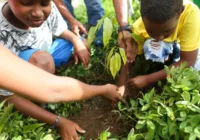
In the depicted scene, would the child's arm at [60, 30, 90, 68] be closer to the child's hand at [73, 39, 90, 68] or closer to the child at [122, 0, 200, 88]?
the child's hand at [73, 39, 90, 68]

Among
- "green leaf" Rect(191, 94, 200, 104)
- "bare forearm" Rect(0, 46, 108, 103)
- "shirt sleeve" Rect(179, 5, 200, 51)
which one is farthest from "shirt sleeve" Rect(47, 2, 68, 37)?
"green leaf" Rect(191, 94, 200, 104)

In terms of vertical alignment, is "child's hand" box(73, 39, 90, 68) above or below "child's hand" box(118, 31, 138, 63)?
below

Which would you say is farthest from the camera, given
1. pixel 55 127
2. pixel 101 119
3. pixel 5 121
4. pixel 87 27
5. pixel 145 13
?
pixel 87 27

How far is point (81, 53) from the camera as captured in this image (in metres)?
2.52

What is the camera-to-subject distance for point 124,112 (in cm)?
227

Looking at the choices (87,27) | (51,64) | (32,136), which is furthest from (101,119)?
(87,27)

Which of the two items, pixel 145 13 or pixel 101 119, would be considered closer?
pixel 145 13

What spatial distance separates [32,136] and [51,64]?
0.62 metres

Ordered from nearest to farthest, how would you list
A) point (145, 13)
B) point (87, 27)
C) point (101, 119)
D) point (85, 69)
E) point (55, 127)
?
point (145, 13) → point (55, 127) → point (101, 119) → point (85, 69) → point (87, 27)

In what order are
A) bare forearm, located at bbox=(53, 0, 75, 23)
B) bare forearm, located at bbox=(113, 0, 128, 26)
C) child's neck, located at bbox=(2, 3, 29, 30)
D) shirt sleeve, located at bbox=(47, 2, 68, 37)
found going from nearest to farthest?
child's neck, located at bbox=(2, 3, 29, 30) < bare forearm, located at bbox=(113, 0, 128, 26) < shirt sleeve, located at bbox=(47, 2, 68, 37) < bare forearm, located at bbox=(53, 0, 75, 23)

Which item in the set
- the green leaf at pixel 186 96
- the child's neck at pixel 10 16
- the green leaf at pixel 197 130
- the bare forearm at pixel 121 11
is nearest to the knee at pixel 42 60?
the child's neck at pixel 10 16

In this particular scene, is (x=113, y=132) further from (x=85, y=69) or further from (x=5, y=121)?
(x=5, y=121)

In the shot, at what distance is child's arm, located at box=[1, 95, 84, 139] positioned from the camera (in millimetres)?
2174

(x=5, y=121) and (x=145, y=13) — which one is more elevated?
(x=145, y=13)
